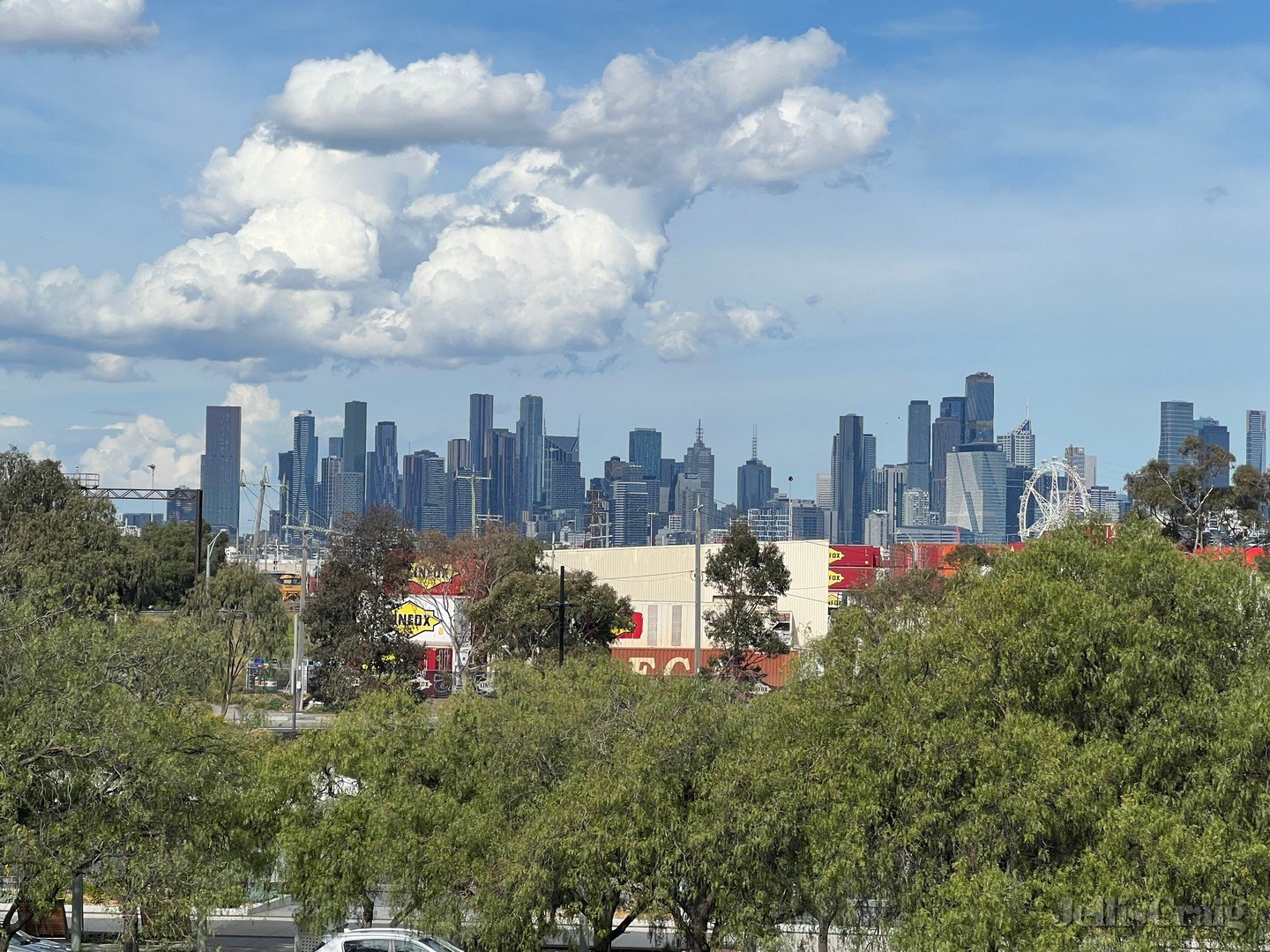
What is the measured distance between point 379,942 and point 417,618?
64.1m

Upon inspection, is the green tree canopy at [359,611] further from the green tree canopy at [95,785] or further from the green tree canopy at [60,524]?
the green tree canopy at [95,785]

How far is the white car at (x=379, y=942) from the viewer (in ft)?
79.9

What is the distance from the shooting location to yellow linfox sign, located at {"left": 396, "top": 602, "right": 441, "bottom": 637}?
282 ft

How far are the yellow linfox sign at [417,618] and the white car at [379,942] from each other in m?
60.0

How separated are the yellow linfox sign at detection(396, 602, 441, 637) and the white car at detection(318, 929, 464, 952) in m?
60.0

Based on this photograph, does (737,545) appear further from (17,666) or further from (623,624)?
(17,666)

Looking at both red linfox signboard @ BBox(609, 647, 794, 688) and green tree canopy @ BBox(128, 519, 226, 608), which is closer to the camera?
red linfox signboard @ BBox(609, 647, 794, 688)

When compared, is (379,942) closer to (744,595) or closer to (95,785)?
(95,785)

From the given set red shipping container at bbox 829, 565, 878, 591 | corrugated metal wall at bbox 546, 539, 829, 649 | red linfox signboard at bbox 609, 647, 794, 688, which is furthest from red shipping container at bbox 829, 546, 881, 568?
red linfox signboard at bbox 609, 647, 794, 688

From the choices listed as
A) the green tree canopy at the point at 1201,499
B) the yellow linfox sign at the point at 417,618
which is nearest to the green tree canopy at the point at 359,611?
the yellow linfox sign at the point at 417,618

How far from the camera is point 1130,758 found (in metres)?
20.8

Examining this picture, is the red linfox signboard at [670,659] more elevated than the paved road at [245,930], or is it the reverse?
the red linfox signboard at [670,659]

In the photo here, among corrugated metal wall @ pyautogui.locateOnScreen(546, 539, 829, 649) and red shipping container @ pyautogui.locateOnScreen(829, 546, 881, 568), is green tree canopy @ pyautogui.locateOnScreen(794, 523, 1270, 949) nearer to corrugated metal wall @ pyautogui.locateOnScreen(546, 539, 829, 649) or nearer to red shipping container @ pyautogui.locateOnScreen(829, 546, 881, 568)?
corrugated metal wall @ pyautogui.locateOnScreen(546, 539, 829, 649)

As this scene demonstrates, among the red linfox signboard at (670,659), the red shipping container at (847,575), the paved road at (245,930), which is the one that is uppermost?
the red shipping container at (847,575)
